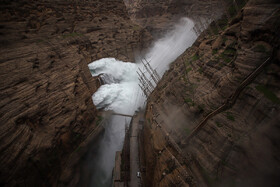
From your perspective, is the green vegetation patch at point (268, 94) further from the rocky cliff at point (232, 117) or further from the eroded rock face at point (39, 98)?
the eroded rock face at point (39, 98)

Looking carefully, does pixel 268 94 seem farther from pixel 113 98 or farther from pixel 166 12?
pixel 166 12

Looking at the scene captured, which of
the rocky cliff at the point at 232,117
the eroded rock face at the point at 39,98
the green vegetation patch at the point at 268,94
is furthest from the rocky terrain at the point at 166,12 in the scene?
the green vegetation patch at the point at 268,94

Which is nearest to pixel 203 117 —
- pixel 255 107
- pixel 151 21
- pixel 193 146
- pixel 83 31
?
pixel 193 146

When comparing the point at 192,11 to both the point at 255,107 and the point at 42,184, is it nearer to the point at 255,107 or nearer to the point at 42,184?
the point at 255,107

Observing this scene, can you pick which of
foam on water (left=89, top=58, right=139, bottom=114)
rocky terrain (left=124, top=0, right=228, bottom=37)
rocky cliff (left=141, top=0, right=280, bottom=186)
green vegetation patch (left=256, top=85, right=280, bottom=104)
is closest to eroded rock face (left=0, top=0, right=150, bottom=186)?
foam on water (left=89, top=58, right=139, bottom=114)

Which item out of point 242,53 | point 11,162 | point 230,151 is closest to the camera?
point 230,151

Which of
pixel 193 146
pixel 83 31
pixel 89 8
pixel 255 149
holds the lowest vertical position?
pixel 193 146
